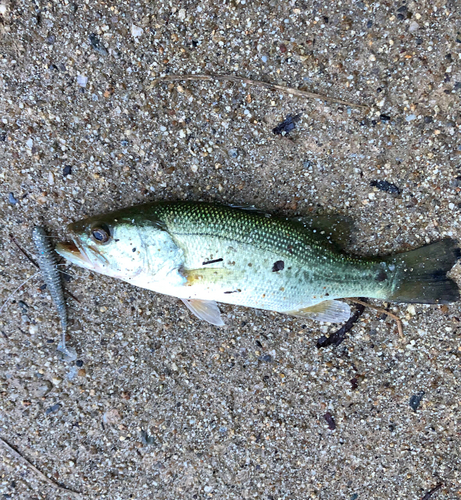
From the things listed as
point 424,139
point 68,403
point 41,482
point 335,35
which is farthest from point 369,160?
point 41,482

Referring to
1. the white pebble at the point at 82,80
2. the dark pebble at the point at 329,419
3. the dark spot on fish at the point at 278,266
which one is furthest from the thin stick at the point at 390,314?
the white pebble at the point at 82,80

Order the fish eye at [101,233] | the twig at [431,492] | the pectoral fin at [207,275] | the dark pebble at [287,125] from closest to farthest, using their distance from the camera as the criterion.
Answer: the fish eye at [101,233]
the pectoral fin at [207,275]
the dark pebble at [287,125]
the twig at [431,492]

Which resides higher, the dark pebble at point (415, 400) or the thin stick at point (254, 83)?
the thin stick at point (254, 83)

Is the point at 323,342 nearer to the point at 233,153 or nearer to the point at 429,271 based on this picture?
the point at 429,271

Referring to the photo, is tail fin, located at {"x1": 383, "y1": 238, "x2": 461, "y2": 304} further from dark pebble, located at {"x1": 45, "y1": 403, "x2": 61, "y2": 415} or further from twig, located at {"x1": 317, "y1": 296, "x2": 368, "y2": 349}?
dark pebble, located at {"x1": 45, "y1": 403, "x2": 61, "y2": 415}

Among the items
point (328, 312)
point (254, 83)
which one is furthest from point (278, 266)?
point (254, 83)

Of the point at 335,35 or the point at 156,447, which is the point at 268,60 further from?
the point at 156,447

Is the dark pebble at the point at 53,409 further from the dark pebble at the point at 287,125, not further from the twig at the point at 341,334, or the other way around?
the dark pebble at the point at 287,125
